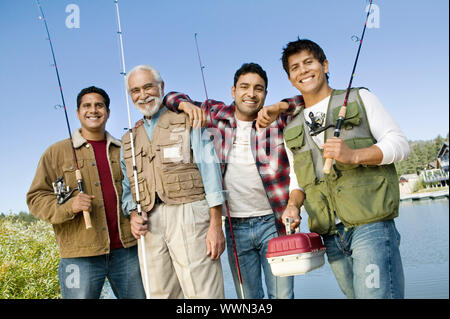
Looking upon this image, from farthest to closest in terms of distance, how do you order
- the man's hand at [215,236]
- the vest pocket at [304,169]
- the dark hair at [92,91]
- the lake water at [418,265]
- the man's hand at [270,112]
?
the lake water at [418,265] < the dark hair at [92,91] < the man's hand at [215,236] < the man's hand at [270,112] < the vest pocket at [304,169]

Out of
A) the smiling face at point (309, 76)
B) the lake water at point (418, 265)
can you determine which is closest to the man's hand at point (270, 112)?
the smiling face at point (309, 76)

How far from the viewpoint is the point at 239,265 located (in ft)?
8.34

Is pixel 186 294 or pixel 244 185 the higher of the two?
pixel 244 185

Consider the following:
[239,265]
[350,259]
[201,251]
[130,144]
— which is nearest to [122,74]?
[130,144]

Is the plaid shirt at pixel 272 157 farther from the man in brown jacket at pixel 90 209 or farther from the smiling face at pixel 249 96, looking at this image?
the man in brown jacket at pixel 90 209

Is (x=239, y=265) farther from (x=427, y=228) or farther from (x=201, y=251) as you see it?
(x=427, y=228)

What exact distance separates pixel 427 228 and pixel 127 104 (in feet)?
26.2

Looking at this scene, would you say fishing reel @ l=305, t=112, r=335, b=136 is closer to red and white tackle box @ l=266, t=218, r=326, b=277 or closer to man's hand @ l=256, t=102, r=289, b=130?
man's hand @ l=256, t=102, r=289, b=130

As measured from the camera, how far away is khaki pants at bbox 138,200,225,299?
8.01ft

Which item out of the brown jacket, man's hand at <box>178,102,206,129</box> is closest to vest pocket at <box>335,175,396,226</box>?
man's hand at <box>178,102,206,129</box>

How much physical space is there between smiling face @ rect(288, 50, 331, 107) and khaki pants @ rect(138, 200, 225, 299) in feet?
2.92

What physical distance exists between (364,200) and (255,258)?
0.87m

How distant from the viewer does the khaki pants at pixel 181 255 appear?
2.44m
